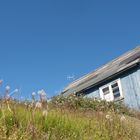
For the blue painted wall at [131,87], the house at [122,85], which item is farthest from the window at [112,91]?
the blue painted wall at [131,87]

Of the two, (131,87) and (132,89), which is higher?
(131,87)

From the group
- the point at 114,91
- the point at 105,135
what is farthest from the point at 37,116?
the point at 114,91

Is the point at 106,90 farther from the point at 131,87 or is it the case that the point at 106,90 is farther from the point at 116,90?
the point at 131,87

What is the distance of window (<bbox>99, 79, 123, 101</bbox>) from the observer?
2512cm

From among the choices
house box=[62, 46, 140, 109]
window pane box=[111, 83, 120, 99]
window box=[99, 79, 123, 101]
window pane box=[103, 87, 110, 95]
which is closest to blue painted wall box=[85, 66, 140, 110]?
house box=[62, 46, 140, 109]

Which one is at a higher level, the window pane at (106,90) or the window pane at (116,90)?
the window pane at (106,90)

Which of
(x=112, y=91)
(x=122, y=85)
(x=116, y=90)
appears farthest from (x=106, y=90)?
(x=122, y=85)

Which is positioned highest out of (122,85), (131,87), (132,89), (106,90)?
(106,90)

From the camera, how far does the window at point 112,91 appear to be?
25.1 metres

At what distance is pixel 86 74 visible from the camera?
114 ft

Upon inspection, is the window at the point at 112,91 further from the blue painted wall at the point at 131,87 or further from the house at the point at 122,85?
the blue painted wall at the point at 131,87

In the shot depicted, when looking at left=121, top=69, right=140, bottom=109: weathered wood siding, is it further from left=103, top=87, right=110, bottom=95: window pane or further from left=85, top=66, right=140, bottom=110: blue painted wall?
left=103, top=87, right=110, bottom=95: window pane

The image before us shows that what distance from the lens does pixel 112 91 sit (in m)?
25.7

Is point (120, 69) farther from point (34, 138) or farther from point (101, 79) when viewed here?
point (34, 138)
